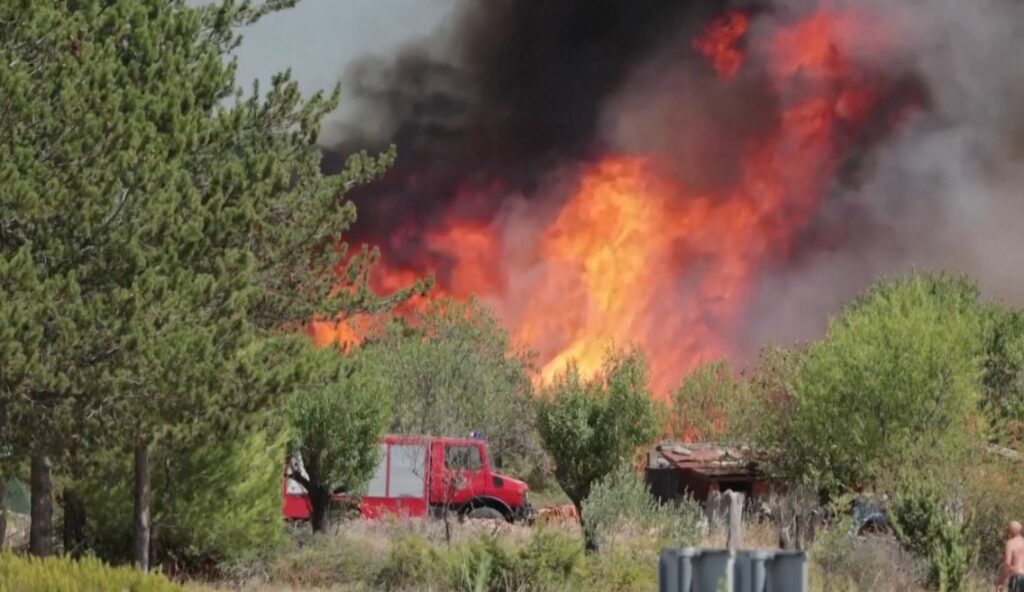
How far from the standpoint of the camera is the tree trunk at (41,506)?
25.2 meters

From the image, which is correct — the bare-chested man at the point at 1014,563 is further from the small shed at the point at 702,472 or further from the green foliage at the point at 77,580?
the small shed at the point at 702,472

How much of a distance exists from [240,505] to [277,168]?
9170 mm

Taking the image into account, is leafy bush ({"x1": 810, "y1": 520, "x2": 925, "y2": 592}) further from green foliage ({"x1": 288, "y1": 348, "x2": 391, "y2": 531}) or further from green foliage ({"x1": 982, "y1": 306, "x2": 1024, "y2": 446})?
green foliage ({"x1": 982, "y1": 306, "x2": 1024, "y2": 446})

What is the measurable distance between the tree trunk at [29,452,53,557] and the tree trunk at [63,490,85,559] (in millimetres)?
3771

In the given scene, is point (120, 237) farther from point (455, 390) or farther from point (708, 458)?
point (455, 390)

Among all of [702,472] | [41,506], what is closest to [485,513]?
[702,472]

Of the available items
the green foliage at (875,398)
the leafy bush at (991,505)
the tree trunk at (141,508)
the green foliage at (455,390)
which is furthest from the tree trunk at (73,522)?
the green foliage at (455,390)

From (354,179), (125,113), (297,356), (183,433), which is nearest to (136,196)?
(125,113)

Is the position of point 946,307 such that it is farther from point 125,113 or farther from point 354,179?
point 125,113

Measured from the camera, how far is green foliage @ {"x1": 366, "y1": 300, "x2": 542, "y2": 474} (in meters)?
68.4

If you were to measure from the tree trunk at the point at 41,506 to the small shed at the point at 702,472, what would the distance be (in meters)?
22.7

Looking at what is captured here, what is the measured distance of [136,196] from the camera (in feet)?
70.2

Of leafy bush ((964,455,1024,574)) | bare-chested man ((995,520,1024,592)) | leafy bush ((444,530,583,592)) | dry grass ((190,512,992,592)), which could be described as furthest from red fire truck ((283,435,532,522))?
bare-chested man ((995,520,1024,592))

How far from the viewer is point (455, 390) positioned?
69812mm
